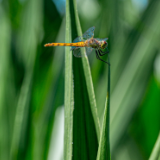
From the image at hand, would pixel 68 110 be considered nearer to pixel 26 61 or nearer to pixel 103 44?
pixel 103 44

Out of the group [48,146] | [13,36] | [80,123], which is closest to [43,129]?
[48,146]

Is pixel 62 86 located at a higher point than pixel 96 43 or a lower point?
lower

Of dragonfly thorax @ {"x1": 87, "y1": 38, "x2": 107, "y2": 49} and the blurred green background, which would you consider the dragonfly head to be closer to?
dragonfly thorax @ {"x1": 87, "y1": 38, "x2": 107, "y2": 49}

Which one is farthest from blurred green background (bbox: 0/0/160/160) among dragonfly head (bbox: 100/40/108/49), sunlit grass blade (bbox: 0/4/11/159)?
dragonfly head (bbox: 100/40/108/49)

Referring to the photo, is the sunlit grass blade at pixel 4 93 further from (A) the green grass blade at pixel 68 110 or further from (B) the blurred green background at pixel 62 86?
(A) the green grass blade at pixel 68 110

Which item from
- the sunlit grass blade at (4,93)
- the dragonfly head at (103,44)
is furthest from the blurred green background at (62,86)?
the dragonfly head at (103,44)

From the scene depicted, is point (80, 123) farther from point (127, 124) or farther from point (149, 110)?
point (149, 110)

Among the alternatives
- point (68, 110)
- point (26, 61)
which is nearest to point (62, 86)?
point (26, 61)

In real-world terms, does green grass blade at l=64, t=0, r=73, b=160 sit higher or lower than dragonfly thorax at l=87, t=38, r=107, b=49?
lower
